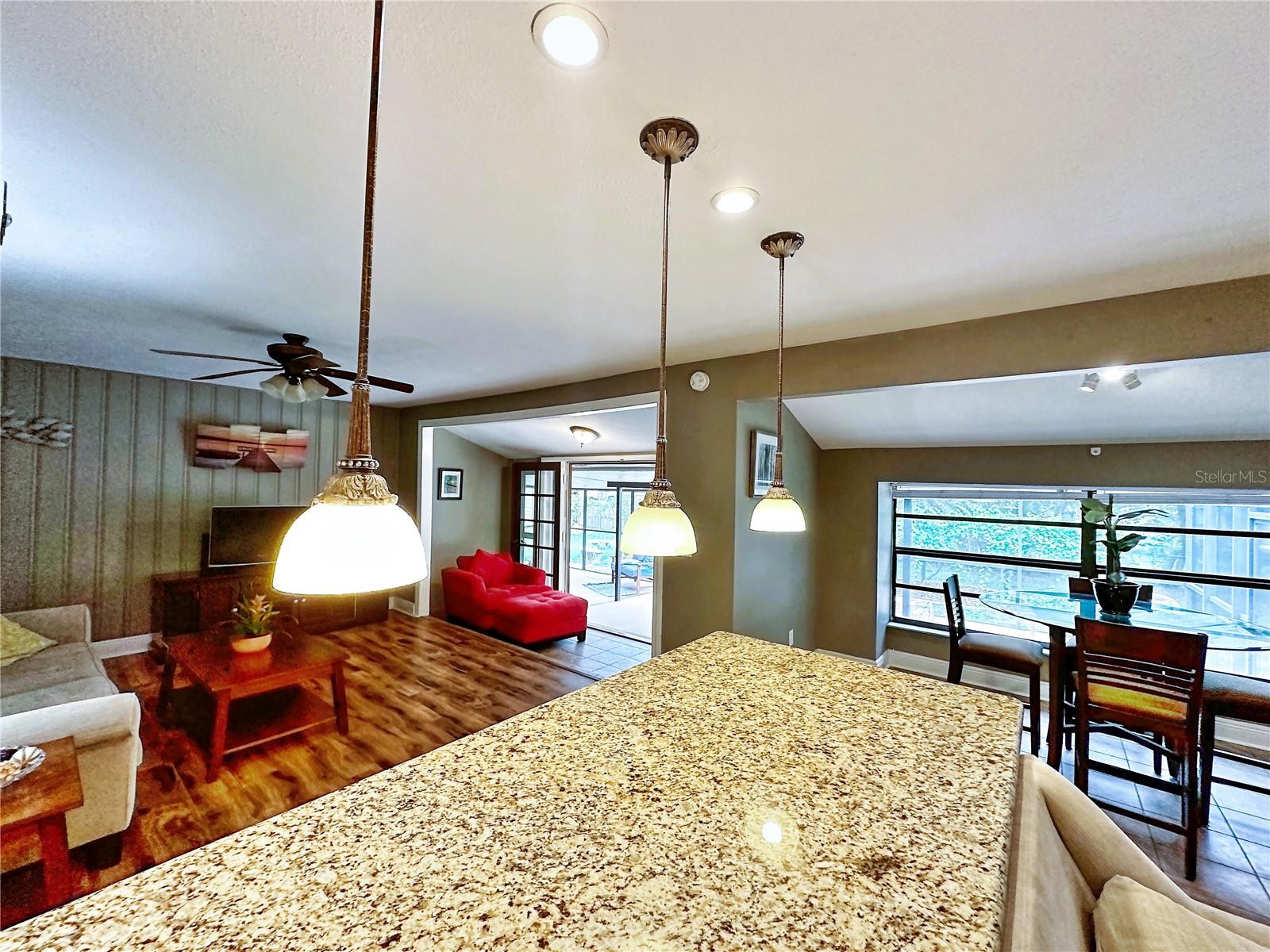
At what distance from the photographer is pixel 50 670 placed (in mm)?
2959

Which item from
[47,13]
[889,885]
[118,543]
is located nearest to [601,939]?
[889,885]

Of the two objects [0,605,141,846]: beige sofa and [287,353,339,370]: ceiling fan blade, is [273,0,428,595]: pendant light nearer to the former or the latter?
[0,605,141,846]: beige sofa

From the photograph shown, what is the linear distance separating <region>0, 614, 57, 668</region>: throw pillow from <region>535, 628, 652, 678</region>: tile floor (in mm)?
3388

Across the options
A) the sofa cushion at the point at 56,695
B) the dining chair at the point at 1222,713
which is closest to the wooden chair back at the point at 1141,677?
the dining chair at the point at 1222,713

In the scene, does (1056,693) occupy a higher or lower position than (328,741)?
higher

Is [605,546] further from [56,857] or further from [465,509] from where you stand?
[56,857]

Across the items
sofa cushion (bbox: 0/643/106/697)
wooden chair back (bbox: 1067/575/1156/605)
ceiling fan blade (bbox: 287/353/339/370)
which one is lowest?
sofa cushion (bbox: 0/643/106/697)

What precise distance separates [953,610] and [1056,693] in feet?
2.43

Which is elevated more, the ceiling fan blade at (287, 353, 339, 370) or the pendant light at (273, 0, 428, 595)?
the ceiling fan blade at (287, 353, 339, 370)

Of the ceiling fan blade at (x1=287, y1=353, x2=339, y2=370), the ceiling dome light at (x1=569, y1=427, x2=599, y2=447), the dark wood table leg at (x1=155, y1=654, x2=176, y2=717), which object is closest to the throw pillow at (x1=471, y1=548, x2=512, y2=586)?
the ceiling dome light at (x1=569, y1=427, x2=599, y2=447)

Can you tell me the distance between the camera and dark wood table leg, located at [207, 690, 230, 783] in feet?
8.60

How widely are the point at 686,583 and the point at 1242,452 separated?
Answer: 3.52 meters

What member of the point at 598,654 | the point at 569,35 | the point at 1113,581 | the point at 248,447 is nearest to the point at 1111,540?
the point at 1113,581

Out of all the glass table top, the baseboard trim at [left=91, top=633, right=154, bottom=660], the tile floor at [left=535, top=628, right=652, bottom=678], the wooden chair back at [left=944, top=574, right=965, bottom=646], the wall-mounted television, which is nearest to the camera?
the glass table top
